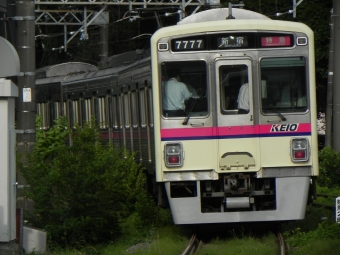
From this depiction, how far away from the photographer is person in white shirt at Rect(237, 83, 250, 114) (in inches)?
452

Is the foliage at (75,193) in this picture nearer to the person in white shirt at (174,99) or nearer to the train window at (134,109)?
the person in white shirt at (174,99)

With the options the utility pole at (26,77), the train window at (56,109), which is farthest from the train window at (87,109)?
the utility pole at (26,77)

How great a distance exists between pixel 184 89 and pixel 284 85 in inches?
54.0

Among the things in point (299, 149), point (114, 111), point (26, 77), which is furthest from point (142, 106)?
point (299, 149)

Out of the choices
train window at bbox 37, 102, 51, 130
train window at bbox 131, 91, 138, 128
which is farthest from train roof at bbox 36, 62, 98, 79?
train window at bbox 131, 91, 138, 128

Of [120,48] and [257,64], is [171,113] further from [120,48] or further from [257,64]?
[120,48]

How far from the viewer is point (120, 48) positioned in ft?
141

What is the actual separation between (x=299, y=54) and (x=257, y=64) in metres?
0.59

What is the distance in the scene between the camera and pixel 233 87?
11.6m

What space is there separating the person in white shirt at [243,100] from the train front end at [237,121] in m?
0.01

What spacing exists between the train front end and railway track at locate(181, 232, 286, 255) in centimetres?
33

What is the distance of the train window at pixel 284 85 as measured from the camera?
37.8 ft

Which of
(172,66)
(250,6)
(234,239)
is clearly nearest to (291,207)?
(234,239)

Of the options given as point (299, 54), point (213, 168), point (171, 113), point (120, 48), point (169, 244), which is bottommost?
point (169, 244)
